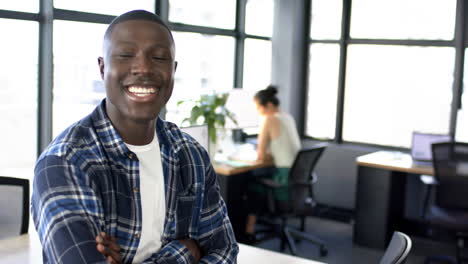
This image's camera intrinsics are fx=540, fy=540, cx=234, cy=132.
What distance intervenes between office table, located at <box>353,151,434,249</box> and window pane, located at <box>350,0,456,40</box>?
4.63 feet

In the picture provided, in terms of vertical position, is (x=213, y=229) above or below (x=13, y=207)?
above

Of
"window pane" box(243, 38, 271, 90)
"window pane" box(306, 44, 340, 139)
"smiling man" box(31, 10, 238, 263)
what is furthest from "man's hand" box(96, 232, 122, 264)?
"window pane" box(306, 44, 340, 139)

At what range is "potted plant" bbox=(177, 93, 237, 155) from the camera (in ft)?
14.5

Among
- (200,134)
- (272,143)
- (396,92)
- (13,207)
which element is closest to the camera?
(13,207)

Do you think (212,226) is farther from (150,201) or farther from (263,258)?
(263,258)

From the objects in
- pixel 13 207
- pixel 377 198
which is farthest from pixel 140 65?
pixel 377 198

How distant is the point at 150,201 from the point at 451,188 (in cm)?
339

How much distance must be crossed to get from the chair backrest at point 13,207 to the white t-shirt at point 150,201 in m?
1.33

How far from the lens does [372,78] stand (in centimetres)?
579

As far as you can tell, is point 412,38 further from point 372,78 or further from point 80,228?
point 80,228

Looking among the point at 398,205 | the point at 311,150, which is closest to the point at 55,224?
the point at 311,150

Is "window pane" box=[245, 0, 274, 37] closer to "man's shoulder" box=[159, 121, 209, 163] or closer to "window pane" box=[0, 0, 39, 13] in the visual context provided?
"window pane" box=[0, 0, 39, 13]

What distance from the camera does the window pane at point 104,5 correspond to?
389 cm

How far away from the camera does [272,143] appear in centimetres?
468
